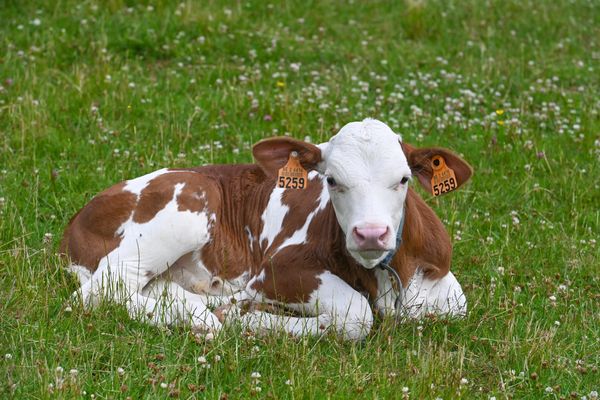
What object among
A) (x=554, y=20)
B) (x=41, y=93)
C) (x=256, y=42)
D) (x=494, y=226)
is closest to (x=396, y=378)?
(x=494, y=226)

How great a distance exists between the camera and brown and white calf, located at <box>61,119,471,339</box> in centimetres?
680

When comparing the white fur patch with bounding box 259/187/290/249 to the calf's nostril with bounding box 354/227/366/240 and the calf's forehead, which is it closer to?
the calf's forehead

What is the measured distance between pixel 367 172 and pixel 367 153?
0.14 metres

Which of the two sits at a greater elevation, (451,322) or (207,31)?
(207,31)

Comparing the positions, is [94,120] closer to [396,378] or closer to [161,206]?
[161,206]

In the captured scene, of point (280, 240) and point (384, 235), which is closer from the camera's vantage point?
point (384, 235)

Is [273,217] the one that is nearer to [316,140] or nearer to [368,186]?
[368,186]

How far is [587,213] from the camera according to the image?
9.51m

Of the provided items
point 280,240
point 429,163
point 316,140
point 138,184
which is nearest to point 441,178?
point 429,163

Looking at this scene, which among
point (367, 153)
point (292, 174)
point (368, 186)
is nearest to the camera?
point (368, 186)

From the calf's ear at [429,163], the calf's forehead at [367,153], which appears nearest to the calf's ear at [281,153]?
the calf's forehead at [367,153]

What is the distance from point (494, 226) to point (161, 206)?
2.92 m

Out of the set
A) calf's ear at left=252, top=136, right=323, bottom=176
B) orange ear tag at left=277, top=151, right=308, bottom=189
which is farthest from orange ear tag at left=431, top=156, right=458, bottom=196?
orange ear tag at left=277, top=151, right=308, bottom=189

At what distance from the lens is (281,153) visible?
7262 mm
